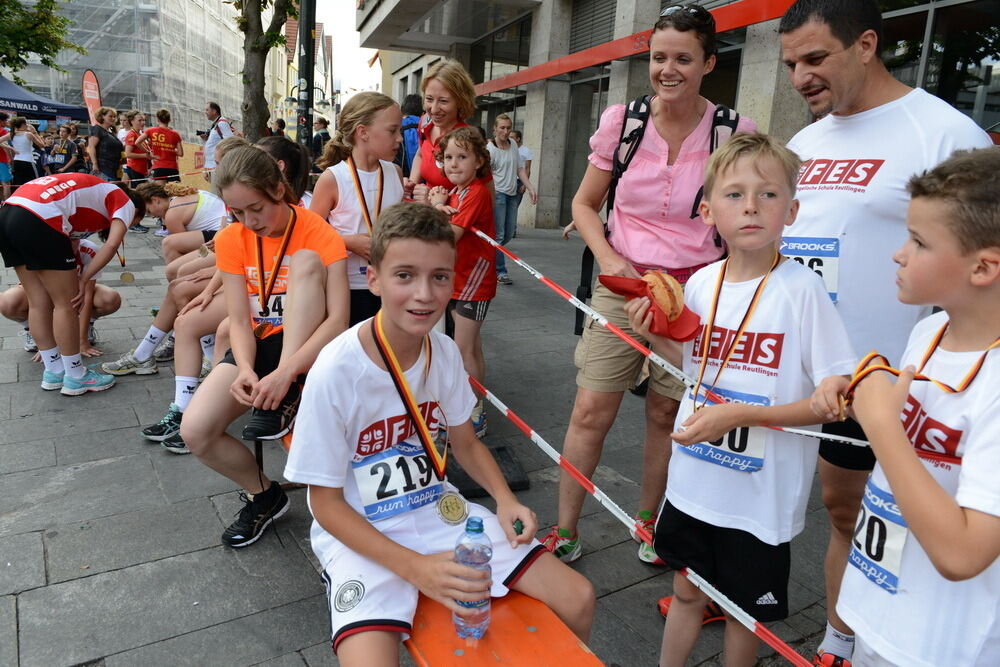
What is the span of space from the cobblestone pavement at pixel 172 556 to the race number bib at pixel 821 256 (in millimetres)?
1337

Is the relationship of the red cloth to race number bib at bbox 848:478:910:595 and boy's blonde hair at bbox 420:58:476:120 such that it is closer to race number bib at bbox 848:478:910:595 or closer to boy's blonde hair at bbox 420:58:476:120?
race number bib at bbox 848:478:910:595

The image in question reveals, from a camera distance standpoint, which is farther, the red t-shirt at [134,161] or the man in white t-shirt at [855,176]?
the red t-shirt at [134,161]

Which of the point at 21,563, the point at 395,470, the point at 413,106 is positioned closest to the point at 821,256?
the point at 395,470

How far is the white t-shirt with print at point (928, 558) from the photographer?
1231mm

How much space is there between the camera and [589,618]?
6.15 feet

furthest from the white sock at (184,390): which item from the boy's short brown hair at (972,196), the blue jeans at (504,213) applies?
the blue jeans at (504,213)

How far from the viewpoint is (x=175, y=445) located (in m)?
3.82

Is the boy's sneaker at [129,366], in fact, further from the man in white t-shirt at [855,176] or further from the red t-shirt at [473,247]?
the man in white t-shirt at [855,176]

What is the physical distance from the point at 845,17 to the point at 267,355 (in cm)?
266

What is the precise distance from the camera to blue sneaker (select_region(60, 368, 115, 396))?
4676 millimetres

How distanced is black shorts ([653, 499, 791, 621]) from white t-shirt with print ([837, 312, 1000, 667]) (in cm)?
38

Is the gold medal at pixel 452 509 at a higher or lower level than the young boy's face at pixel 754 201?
lower

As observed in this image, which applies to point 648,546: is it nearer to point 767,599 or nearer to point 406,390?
point 767,599

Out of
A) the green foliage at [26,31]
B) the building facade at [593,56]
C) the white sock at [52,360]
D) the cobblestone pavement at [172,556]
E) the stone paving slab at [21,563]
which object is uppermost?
the green foliage at [26,31]
